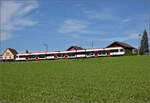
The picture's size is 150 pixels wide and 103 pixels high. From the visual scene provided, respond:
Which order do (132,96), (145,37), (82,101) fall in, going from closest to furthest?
(82,101) < (132,96) < (145,37)

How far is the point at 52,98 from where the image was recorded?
24.0ft

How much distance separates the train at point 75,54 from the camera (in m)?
54.1

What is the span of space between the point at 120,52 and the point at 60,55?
21245mm

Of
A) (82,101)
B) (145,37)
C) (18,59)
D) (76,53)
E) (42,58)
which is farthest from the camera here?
(145,37)

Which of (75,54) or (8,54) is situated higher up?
(8,54)

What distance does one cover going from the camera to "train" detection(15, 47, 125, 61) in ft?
177

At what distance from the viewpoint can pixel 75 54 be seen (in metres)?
58.2

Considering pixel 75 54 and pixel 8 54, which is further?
pixel 8 54

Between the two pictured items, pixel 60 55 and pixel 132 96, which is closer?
pixel 132 96

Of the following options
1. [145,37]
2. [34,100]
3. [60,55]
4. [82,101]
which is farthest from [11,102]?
[145,37]

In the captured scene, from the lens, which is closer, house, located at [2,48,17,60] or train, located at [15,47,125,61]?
train, located at [15,47,125,61]

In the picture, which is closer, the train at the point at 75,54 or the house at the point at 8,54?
the train at the point at 75,54

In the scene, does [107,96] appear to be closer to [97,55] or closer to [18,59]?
[97,55]

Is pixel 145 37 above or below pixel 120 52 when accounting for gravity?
above
